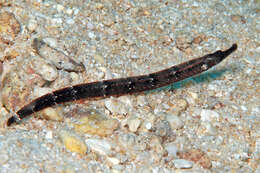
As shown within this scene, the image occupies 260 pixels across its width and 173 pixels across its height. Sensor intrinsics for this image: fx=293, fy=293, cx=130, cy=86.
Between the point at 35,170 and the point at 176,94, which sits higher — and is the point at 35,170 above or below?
below

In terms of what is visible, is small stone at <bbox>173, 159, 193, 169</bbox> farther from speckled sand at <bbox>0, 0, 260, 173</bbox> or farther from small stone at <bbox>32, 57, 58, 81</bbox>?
small stone at <bbox>32, 57, 58, 81</bbox>

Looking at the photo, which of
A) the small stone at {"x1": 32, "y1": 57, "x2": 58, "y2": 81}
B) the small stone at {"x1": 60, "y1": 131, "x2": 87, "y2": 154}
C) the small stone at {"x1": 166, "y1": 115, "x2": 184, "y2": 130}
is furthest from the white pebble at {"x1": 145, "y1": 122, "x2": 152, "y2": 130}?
the small stone at {"x1": 32, "y1": 57, "x2": 58, "y2": 81}

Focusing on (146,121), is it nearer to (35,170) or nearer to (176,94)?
(176,94)

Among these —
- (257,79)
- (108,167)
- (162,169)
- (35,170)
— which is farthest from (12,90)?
(257,79)

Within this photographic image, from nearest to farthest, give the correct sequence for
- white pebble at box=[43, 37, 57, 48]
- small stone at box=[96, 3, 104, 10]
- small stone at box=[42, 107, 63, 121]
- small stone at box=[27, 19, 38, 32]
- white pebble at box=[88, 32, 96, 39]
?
small stone at box=[42, 107, 63, 121] < white pebble at box=[43, 37, 57, 48] < small stone at box=[27, 19, 38, 32] < white pebble at box=[88, 32, 96, 39] < small stone at box=[96, 3, 104, 10]

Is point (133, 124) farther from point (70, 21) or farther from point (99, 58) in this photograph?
point (70, 21)

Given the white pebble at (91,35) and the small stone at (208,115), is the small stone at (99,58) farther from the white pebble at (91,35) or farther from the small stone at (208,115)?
the small stone at (208,115)

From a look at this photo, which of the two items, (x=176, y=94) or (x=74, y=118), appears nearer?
(x=74, y=118)
